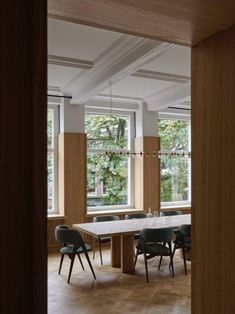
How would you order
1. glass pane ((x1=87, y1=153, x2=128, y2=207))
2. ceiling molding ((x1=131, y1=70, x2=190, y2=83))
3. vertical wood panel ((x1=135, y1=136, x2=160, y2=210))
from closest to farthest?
ceiling molding ((x1=131, y1=70, x2=190, y2=83))
glass pane ((x1=87, y1=153, x2=128, y2=207))
vertical wood panel ((x1=135, y1=136, x2=160, y2=210))

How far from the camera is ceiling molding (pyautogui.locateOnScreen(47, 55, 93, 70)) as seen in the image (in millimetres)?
4723

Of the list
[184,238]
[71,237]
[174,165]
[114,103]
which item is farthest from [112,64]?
[174,165]

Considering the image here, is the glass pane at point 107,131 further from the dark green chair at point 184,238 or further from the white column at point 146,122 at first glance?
the dark green chair at point 184,238

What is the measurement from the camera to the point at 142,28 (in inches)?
66.1

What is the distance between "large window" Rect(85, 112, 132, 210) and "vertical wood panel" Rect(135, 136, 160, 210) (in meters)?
0.27

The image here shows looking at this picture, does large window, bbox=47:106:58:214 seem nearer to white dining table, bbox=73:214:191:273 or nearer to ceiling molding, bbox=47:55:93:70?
white dining table, bbox=73:214:191:273

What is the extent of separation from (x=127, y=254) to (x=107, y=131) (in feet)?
11.3

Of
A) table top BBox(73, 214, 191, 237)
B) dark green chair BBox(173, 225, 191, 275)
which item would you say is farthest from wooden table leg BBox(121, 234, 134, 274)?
dark green chair BBox(173, 225, 191, 275)

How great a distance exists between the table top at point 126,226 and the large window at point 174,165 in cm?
261

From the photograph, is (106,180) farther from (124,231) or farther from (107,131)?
(124,231)

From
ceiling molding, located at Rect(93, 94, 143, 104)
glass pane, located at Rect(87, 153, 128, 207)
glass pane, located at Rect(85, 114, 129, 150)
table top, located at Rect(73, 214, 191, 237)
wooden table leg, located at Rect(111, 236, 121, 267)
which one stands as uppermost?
ceiling molding, located at Rect(93, 94, 143, 104)
